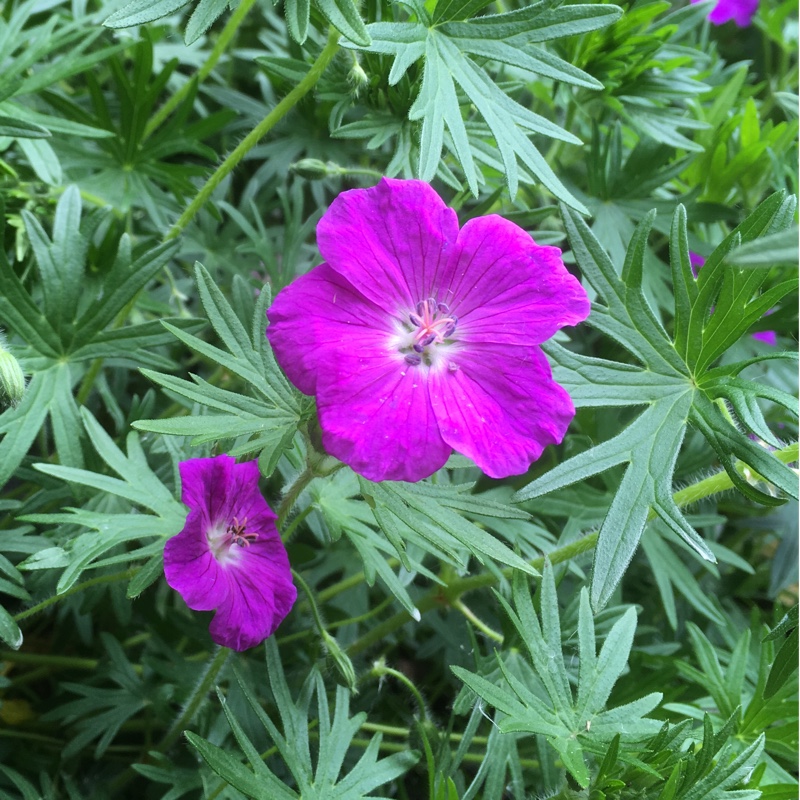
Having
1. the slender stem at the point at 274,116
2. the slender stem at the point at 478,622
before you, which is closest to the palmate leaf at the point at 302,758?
the slender stem at the point at 478,622

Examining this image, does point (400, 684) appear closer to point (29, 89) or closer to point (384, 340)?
point (384, 340)

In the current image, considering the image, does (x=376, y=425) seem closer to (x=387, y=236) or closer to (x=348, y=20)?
(x=387, y=236)

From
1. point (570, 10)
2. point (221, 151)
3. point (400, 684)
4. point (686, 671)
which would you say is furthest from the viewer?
point (221, 151)

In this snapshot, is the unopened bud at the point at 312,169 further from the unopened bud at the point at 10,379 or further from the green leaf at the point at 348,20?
the unopened bud at the point at 10,379

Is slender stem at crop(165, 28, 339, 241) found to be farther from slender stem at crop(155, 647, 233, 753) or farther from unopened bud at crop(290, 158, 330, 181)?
slender stem at crop(155, 647, 233, 753)

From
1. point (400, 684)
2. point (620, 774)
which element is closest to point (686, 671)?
point (620, 774)
